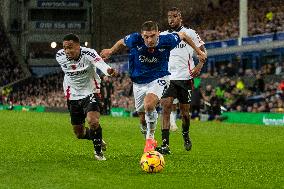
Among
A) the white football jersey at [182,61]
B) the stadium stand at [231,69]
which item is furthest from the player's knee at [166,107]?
the stadium stand at [231,69]

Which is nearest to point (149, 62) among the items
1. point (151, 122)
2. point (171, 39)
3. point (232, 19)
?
point (171, 39)

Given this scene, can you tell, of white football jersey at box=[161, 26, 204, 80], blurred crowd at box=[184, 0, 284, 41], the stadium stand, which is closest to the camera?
white football jersey at box=[161, 26, 204, 80]

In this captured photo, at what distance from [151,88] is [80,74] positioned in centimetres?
116

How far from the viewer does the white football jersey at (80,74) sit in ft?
35.4

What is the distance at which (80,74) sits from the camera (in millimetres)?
10883

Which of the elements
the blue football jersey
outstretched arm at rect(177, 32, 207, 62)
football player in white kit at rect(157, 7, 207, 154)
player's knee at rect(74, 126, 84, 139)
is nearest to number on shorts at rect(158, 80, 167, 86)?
the blue football jersey

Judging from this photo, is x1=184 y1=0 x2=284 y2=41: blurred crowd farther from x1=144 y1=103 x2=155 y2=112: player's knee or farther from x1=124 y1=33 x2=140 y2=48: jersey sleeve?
x1=144 y1=103 x2=155 y2=112: player's knee

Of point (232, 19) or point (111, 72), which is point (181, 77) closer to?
point (111, 72)

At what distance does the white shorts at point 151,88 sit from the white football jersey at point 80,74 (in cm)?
70

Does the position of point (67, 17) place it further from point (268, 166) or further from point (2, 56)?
point (268, 166)

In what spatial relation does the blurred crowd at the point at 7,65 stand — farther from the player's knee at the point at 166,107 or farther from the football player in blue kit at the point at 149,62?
the football player in blue kit at the point at 149,62

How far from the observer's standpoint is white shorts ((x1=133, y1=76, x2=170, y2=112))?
1071cm

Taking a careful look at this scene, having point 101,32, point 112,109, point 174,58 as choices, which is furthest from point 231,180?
point 101,32

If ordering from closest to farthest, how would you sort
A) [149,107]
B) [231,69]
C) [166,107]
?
1. [149,107]
2. [166,107]
3. [231,69]
